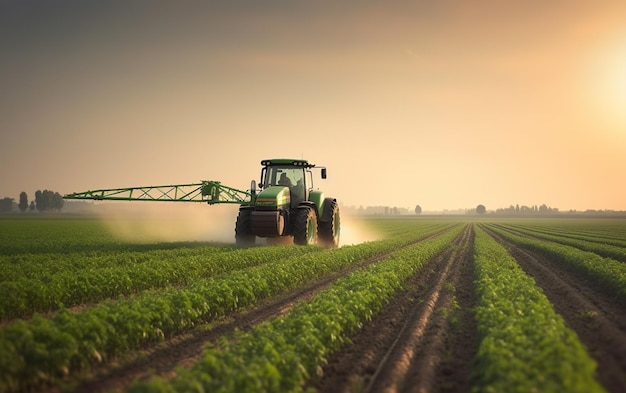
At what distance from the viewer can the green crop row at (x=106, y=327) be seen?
6.22 m

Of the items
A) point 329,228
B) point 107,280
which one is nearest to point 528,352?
point 107,280

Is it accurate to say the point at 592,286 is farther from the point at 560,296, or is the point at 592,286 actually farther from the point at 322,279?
the point at 322,279

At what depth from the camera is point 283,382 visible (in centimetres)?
615

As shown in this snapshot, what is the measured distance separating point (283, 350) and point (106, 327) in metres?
3.20

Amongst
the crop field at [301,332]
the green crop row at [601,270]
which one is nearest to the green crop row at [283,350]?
the crop field at [301,332]

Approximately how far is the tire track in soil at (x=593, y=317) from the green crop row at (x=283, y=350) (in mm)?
4265

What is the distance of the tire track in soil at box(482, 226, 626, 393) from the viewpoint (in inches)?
274

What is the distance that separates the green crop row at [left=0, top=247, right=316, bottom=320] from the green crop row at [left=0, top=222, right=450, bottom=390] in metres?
2.14

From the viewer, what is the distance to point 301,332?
25.3 ft

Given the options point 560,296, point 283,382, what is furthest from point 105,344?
→ point 560,296

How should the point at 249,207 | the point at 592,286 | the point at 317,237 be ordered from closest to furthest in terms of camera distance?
the point at 592,286 < the point at 249,207 < the point at 317,237

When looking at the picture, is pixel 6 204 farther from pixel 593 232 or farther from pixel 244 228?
pixel 593 232

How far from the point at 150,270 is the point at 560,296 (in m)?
12.7

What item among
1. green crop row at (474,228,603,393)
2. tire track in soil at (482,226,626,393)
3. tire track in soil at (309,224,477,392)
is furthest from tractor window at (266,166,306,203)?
green crop row at (474,228,603,393)
